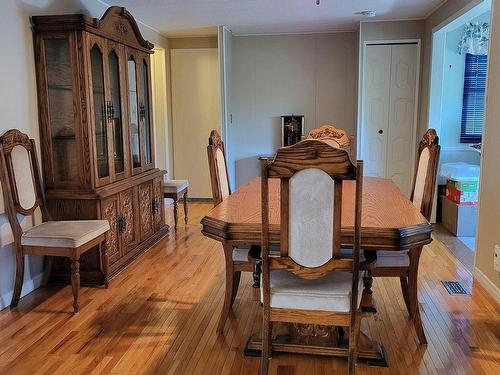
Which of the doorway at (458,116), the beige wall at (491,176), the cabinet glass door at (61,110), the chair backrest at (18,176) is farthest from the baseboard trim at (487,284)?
the chair backrest at (18,176)

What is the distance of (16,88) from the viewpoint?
3008 millimetres

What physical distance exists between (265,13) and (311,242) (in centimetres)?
360

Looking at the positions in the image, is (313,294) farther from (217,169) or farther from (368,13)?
(368,13)

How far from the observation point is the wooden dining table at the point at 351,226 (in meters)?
1.90

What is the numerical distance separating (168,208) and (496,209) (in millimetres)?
4003

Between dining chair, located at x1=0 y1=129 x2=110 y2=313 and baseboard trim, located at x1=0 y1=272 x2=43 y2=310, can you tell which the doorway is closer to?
dining chair, located at x1=0 y1=129 x2=110 y2=313

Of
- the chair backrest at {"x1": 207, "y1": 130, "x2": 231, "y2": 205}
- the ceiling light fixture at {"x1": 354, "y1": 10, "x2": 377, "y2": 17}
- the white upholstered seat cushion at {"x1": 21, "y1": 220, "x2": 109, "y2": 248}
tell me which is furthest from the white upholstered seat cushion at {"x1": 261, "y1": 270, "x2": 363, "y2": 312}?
the ceiling light fixture at {"x1": 354, "y1": 10, "x2": 377, "y2": 17}

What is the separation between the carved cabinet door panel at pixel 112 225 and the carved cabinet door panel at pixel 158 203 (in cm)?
83

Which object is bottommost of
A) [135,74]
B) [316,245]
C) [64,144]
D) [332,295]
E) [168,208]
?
[168,208]

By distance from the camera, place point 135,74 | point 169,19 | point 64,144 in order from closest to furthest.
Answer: point 64,144 < point 135,74 < point 169,19

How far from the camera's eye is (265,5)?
4.40 m

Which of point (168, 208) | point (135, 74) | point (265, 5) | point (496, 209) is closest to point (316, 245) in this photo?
point (496, 209)

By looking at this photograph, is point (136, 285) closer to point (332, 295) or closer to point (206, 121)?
point (332, 295)

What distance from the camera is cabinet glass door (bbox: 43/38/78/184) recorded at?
320 cm
